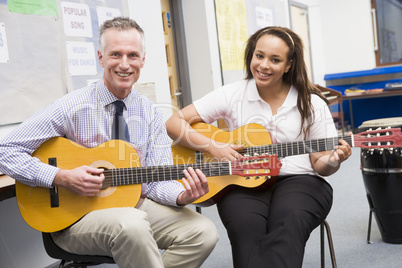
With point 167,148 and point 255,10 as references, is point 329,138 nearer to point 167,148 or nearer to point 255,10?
point 167,148

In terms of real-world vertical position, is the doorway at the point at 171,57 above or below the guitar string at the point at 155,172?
above

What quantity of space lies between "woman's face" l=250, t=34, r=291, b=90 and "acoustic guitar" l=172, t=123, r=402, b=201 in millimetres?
233

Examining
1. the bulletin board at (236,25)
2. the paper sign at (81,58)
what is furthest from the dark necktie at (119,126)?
the bulletin board at (236,25)

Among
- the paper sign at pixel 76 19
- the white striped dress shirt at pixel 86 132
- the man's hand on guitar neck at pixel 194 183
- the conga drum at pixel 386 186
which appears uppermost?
the paper sign at pixel 76 19

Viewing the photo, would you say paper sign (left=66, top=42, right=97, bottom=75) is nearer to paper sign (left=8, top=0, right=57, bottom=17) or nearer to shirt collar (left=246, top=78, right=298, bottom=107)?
paper sign (left=8, top=0, right=57, bottom=17)

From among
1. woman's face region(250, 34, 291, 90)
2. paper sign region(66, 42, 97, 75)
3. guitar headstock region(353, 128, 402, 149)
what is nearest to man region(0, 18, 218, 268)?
woman's face region(250, 34, 291, 90)

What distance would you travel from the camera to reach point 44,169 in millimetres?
1592

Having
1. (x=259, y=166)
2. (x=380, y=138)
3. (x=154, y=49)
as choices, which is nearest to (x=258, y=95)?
(x=259, y=166)

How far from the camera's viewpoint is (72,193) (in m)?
1.66

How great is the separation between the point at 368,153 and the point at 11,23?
2.23 metres

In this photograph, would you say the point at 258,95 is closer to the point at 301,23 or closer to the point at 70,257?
the point at 70,257

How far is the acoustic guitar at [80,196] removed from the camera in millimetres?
1629

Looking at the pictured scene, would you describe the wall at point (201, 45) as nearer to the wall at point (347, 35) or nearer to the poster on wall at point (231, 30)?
the poster on wall at point (231, 30)

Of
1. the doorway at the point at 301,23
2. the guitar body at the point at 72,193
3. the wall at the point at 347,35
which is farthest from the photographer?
the wall at the point at 347,35
